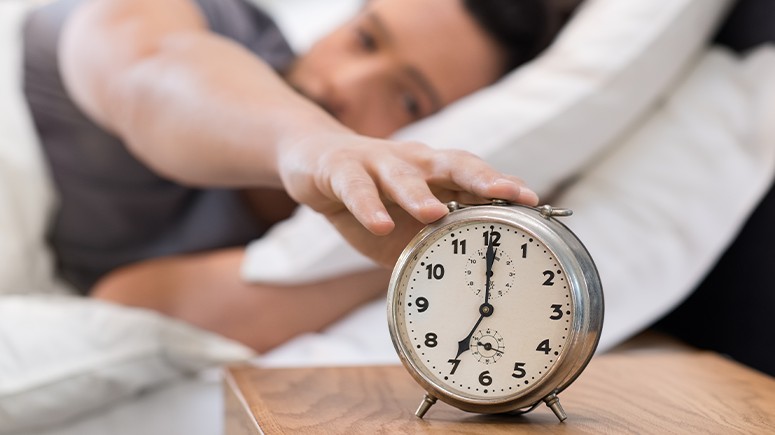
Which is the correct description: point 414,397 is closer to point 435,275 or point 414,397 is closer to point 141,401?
point 435,275

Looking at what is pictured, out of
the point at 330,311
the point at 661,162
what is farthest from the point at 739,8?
the point at 330,311

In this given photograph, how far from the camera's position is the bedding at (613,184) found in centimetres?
118

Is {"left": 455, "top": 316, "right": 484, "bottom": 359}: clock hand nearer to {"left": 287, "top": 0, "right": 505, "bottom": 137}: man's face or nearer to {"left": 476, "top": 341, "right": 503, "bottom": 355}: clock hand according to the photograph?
{"left": 476, "top": 341, "right": 503, "bottom": 355}: clock hand

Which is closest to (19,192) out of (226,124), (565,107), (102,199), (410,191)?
(102,199)

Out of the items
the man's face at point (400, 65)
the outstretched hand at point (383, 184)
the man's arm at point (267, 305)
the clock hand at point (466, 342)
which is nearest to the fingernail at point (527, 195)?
the outstretched hand at point (383, 184)

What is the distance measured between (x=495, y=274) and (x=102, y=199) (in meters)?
1.07

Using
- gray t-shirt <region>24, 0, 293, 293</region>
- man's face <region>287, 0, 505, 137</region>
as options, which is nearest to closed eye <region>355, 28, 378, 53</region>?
man's face <region>287, 0, 505, 137</region>

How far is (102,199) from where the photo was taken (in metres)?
1.61

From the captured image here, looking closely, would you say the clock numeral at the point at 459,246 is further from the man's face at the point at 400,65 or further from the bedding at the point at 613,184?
the man's face at the point at 400,65

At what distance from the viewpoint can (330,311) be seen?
1.37 m

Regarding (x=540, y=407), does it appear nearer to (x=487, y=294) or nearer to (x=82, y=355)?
(x=487, y=294)

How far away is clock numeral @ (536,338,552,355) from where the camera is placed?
71cm

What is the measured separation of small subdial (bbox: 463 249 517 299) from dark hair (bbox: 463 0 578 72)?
1.04 metres

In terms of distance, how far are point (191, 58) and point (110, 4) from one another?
1.28ft
